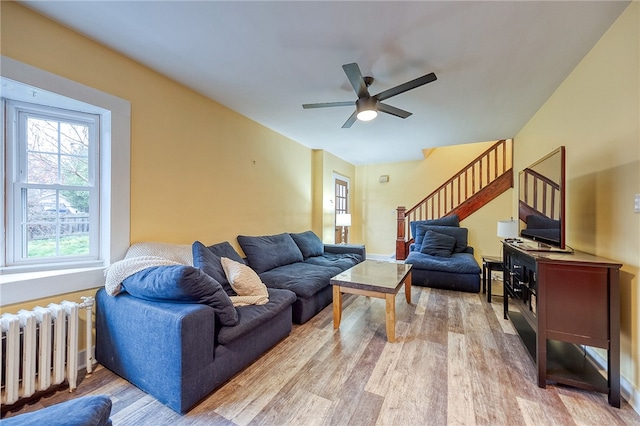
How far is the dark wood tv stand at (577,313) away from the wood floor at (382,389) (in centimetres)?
11

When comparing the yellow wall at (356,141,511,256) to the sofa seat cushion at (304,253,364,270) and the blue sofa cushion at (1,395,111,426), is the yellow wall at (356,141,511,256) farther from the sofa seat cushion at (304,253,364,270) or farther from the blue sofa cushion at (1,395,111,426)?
the blue sofa cushion at (1,395,111,426)

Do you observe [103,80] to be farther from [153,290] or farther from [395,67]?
[395,67]

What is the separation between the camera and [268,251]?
11.1ft

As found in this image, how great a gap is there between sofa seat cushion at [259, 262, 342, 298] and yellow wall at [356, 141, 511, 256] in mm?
3433

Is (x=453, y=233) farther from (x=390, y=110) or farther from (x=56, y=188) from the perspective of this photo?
(x=56, y=188)

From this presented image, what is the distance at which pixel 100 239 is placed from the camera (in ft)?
6.93

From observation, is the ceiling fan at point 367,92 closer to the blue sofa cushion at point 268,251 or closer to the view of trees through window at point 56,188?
the blue sofa cushion at point 268,251

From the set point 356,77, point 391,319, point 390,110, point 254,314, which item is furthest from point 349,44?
point 391,319

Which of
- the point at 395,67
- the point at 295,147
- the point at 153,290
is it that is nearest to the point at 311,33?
the point at 395,67

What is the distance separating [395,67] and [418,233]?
326cm

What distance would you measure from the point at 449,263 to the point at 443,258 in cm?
29

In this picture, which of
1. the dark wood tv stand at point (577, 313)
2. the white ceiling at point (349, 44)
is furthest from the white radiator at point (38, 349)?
the dark wood tv stand at point (577, 313)

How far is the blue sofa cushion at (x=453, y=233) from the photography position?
178 inches

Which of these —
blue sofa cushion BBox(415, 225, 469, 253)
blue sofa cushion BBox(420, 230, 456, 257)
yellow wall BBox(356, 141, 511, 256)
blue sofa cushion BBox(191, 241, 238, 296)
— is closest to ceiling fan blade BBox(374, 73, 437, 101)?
blue sofa cushion BBox(191, 241, 238, 296)
